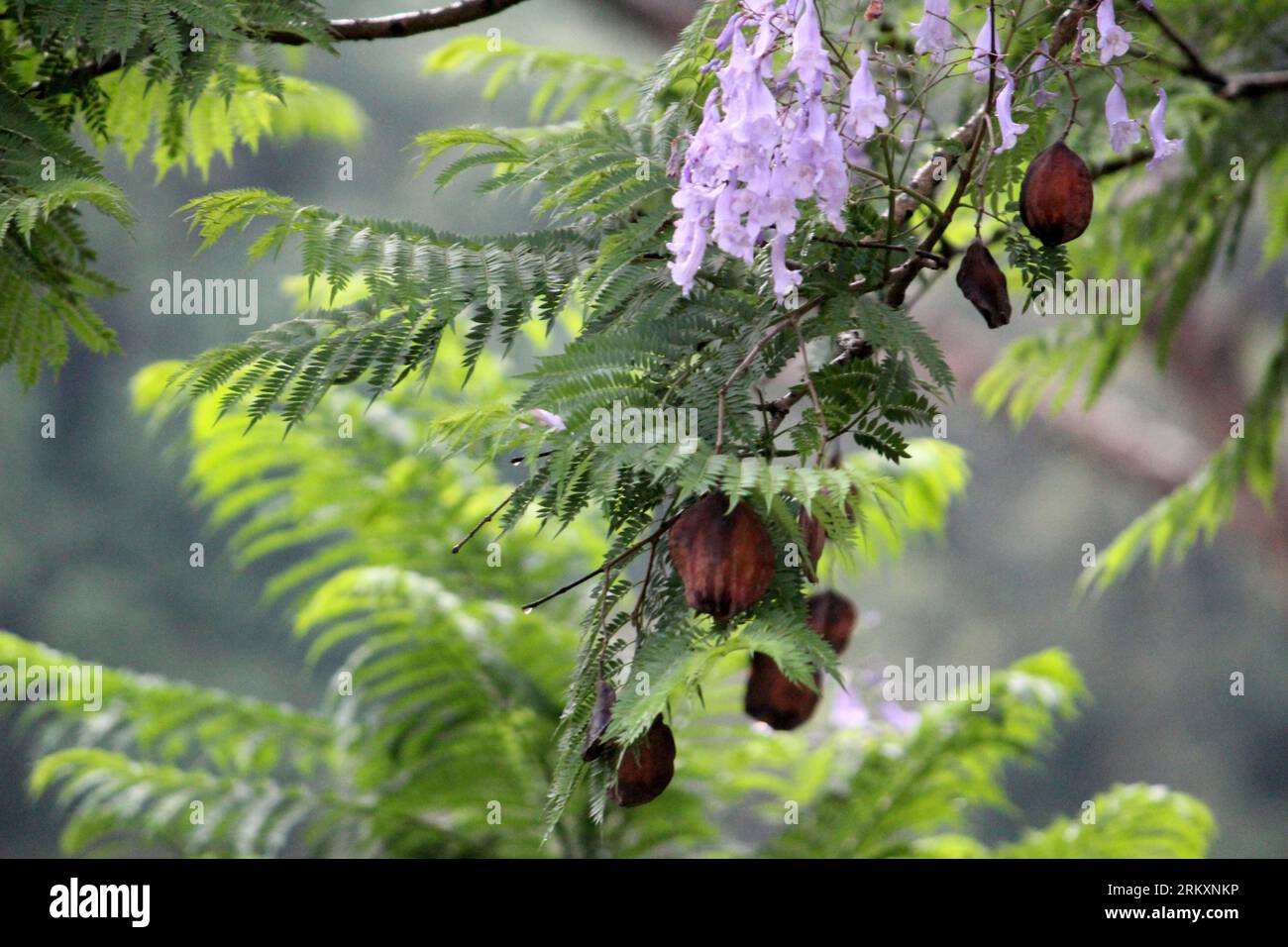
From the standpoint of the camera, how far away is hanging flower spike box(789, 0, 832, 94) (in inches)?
28.9

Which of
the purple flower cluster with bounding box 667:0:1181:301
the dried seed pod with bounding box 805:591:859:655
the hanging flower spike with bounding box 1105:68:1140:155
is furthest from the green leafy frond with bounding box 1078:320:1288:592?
the purple flower cluster with bounding box 667:0:1181:301

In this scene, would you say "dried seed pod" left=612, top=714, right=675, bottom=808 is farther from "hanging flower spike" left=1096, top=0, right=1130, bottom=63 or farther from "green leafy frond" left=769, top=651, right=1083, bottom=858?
"green leafy frond" left=769, top=651, right=1083, bottom=858

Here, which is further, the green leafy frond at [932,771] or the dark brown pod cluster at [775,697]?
the green leafy frond at [932,771]

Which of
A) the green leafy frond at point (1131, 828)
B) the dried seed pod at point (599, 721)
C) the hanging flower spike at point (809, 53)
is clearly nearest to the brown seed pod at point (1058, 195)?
the hanging flower spike at point (809, 53)

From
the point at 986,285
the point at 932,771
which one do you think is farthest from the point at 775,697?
the point at 932,771

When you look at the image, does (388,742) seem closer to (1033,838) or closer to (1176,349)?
(1033,838)

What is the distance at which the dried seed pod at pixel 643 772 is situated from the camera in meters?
0.73

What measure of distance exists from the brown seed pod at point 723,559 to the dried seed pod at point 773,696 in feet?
0.58

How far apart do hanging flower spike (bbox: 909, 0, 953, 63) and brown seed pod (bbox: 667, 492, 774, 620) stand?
335 mm

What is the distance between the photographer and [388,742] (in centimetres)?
223

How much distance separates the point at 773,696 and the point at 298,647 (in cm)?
588

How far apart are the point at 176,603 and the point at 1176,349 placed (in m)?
4.50

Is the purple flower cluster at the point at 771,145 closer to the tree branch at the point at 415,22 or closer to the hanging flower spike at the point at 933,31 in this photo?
the hanging flower spike at the point at 933,31

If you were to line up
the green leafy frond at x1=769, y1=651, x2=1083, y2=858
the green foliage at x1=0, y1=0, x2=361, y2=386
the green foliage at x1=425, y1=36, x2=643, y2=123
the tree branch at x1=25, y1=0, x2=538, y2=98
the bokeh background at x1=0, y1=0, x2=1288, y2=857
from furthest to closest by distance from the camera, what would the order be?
the bokeh background at x1=0, y1=0, x2=1288, y2=857 < the green leafy frond at x1=769, y1=651, x2=1083, y2=858 < the green foliage at x1=425, y1=36, x2=643, y2=123 < the tree branch at x1=25, y1=0, x2=538, y2=98 < the green foliage at x1=0, y1=0, x2=361, y2=386
